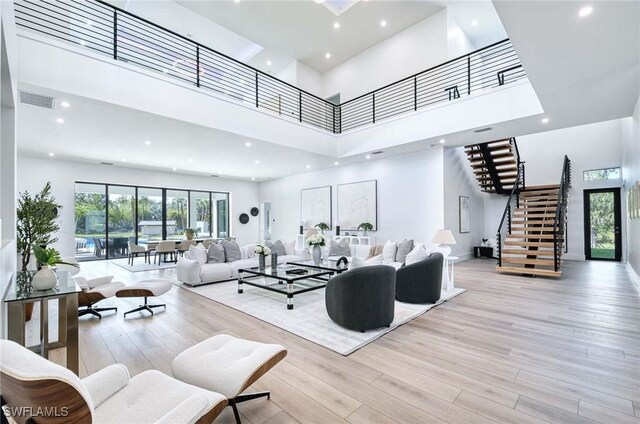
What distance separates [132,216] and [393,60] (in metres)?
10.5

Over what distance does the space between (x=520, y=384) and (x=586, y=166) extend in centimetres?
1000

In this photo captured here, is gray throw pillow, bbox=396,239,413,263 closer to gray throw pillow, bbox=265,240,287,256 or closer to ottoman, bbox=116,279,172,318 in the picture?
gray throw pillow, bbox=265,240,287,256

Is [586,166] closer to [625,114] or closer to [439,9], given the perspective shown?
[625,114]

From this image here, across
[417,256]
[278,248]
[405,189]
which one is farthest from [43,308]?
[405,189]

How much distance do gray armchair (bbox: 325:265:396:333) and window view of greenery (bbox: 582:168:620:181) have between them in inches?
375

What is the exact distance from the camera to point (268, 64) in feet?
36.0

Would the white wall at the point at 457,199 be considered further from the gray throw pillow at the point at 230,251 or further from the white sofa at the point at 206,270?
the gray throw pillow at the point at 230,251

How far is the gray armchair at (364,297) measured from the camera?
11.3 feet

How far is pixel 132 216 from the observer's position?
421 inches

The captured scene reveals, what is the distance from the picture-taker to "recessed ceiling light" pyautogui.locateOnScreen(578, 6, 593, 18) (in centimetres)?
287

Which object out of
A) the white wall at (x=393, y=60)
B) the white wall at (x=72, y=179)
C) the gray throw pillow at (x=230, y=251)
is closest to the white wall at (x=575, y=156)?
the white wall at (x=393, y=60)

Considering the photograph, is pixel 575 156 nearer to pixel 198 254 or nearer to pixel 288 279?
pixel 288 279

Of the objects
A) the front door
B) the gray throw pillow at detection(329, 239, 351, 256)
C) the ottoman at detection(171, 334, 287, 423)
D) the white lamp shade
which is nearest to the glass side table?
the ottoman at detection(171, 334, 287, 423)

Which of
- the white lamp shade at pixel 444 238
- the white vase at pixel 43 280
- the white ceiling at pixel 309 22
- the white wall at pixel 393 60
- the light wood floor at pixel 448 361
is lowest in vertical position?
the light wood floor at pixel 448 361
